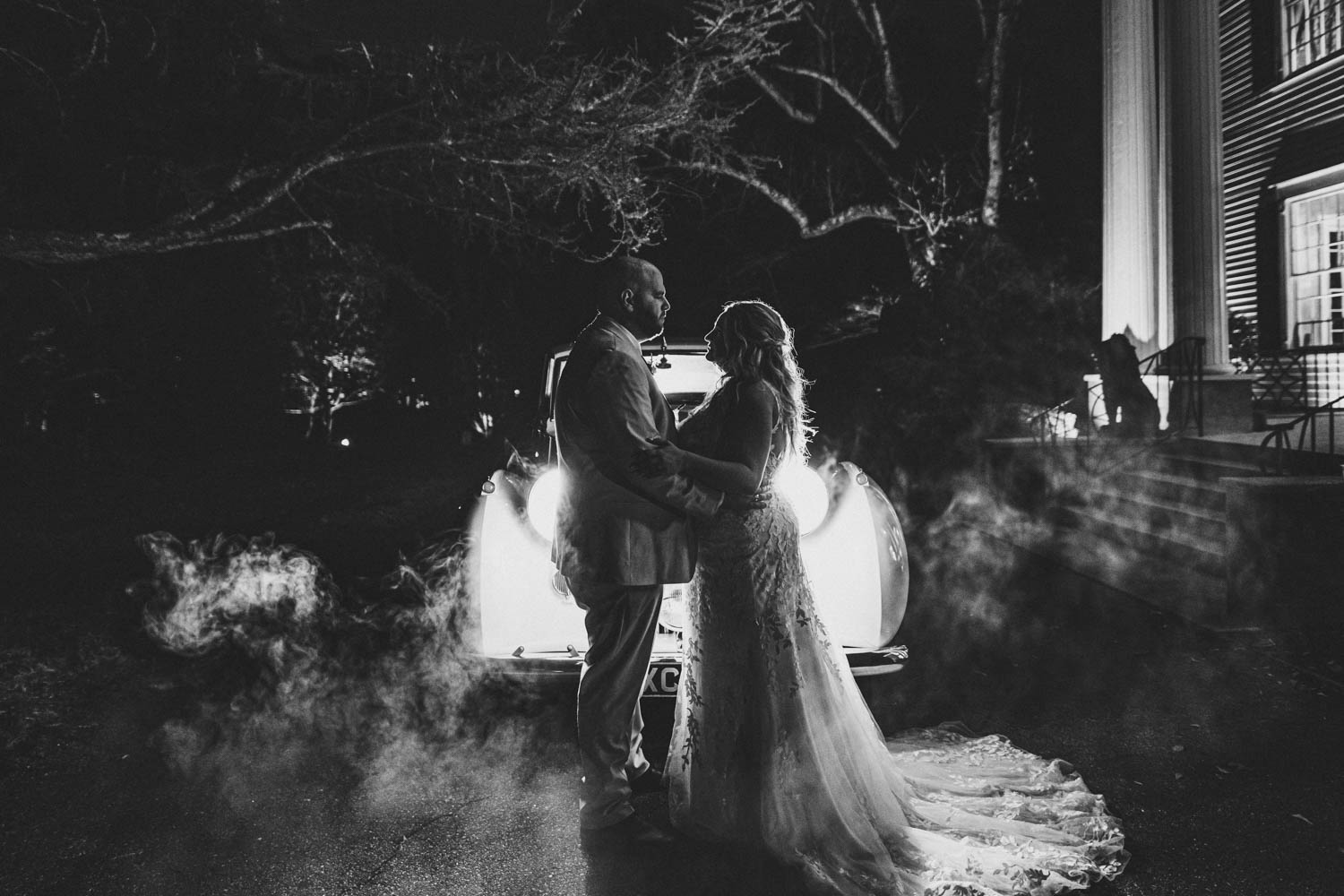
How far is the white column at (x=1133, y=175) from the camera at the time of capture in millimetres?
11820

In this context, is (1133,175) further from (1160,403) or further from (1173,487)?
(1173,487)

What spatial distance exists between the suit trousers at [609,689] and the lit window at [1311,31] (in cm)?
1351

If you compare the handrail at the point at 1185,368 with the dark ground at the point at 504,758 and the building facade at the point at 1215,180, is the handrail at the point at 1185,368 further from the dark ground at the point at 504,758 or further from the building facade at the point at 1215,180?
the dark ground at the point at 504,758

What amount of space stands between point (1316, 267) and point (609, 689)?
529 inches

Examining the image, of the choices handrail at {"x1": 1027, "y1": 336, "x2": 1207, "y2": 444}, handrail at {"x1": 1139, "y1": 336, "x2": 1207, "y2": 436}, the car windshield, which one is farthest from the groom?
handrail at {"x1": 1139, "y1": 336, "x2": 1207, "y2": 436}

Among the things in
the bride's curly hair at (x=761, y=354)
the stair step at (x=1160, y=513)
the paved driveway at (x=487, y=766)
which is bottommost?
the paved driveway at (x=487, y=766)

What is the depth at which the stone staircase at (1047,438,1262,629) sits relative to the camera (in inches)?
266

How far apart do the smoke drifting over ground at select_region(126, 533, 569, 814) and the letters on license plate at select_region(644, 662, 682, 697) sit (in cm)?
52

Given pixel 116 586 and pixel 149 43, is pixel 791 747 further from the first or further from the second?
pixel 149 43

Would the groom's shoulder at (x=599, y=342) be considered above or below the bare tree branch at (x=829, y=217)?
below

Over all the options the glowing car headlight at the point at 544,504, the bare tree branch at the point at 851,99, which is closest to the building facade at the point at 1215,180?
the bare tree branch at the point at 851,99

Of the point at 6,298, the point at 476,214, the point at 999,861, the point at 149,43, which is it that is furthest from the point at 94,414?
the point at 999,861

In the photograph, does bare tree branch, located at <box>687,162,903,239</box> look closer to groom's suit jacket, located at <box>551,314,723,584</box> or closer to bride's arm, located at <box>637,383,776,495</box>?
groom's suit jacket, located at <box>551,314,723,584</box>

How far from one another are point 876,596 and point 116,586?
6186mm
